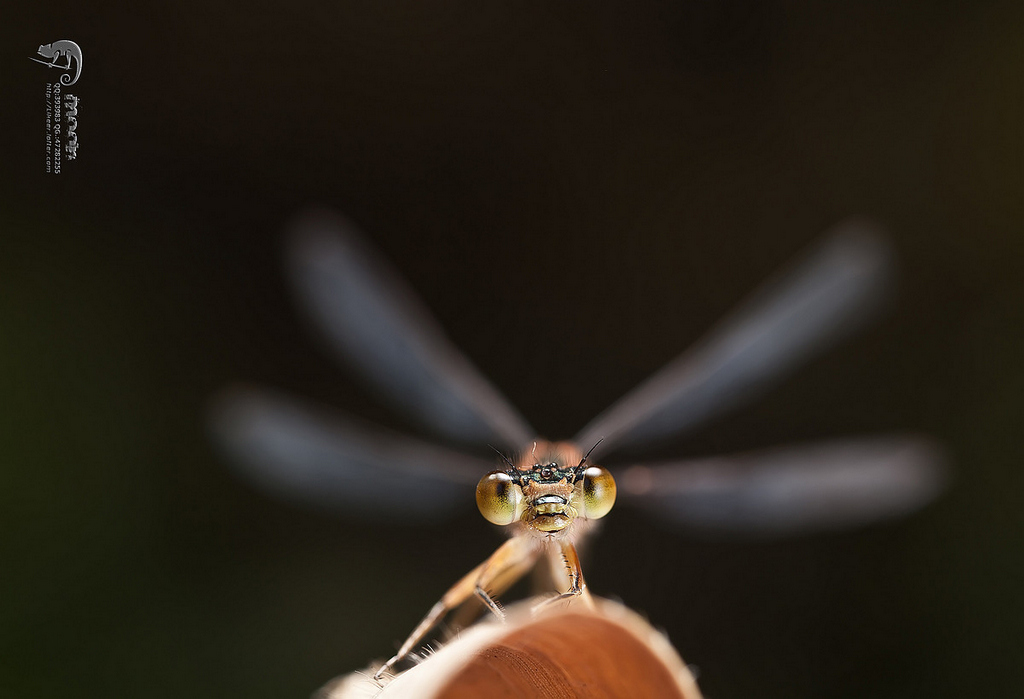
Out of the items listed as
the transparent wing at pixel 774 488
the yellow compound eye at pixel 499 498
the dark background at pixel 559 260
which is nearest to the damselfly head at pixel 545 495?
the yellow compound eye at pixel 499 498

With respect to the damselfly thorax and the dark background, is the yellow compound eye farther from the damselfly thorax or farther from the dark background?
the dark background

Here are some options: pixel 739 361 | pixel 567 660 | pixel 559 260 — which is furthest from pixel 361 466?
pixel 559 260

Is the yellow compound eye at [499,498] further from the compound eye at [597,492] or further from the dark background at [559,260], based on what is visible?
the dark background at [559,260]

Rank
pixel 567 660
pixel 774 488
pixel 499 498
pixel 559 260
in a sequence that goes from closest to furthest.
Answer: pixel 567 660 → pixel 499 498 → pixel 774 488 → pixel 559 260

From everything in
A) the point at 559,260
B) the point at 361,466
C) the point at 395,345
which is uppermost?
the point at 559,260

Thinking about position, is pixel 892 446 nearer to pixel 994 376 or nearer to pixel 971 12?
pixel 994 376

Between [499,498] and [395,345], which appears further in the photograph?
[395,345]

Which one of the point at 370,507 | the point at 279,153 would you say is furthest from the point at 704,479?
the point at 279,153

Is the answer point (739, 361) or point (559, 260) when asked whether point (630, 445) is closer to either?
point (739, 361)
